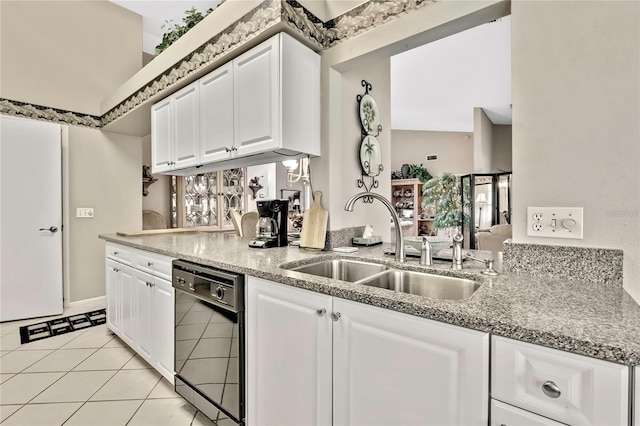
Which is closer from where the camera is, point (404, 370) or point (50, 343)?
point (404, 370)

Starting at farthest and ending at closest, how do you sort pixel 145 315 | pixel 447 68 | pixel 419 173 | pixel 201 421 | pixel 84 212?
1. pixel 419 173
2. pixel 447 68
3. pixel 84 212
4. pixel 145 315
5. pixel 201 421

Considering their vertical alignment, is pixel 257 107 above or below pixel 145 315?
above

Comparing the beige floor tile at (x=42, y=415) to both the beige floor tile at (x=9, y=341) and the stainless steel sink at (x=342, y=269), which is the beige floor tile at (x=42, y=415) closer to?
the beige floor tile at (x=9, y=341)

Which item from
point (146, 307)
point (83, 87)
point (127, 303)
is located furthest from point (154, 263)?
point (83, 87)

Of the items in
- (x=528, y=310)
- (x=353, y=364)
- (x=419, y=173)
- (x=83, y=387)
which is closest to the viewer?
(x=528, y=310)

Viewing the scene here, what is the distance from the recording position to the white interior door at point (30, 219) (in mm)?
2992

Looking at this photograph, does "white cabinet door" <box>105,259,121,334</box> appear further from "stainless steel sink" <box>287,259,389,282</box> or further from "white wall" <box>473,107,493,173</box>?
"white wall" <box>473,107,493,173</box>

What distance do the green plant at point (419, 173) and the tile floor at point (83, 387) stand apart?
7126 mm

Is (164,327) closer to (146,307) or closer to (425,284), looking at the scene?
(146,307)

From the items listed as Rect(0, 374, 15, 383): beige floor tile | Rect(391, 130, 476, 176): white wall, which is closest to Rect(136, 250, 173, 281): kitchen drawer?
Rect(0, 374, 15, 383): beige floor tile

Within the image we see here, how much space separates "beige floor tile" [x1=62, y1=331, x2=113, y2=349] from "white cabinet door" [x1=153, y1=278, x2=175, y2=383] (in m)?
0.97

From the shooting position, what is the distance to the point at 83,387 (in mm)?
1984

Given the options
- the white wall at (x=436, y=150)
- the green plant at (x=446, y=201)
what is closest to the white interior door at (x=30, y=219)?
the green plant at (x=446, y=201)

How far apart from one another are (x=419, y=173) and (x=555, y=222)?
7126mm
